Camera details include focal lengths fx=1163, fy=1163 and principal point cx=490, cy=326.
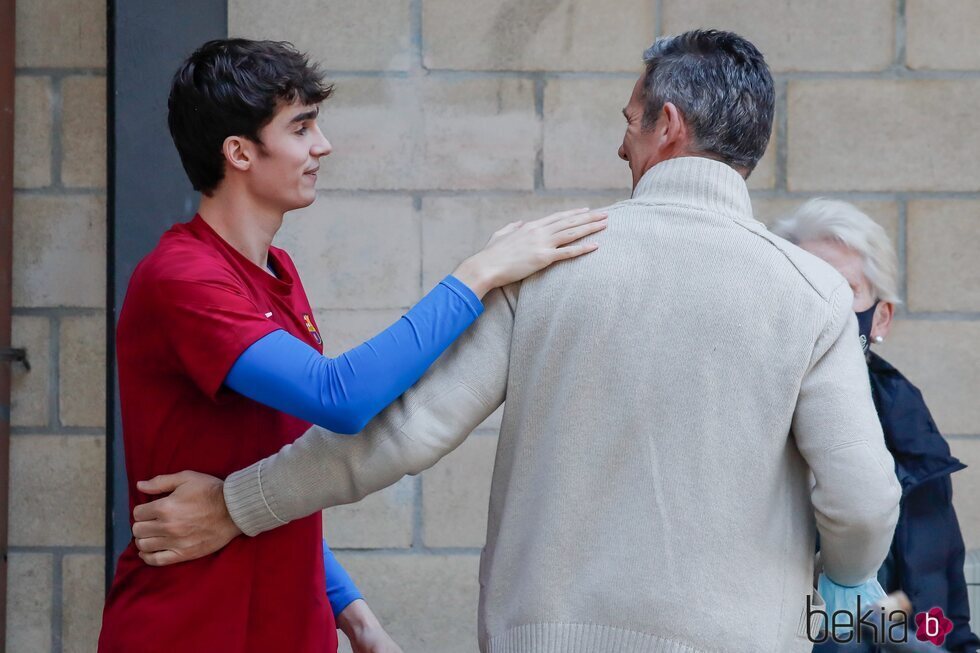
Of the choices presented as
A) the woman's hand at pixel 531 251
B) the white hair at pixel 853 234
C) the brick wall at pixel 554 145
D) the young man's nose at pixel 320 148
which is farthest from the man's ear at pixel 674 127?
the brick wall at pixel 554 145

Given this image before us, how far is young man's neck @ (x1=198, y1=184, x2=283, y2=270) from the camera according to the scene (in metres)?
1.86

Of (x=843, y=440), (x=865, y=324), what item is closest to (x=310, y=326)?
(x=843, y=440)

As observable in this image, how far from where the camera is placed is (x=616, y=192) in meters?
3.17

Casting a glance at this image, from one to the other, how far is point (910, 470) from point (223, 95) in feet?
4.60

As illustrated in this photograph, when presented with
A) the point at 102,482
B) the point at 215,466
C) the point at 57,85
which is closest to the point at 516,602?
the point at 215,466

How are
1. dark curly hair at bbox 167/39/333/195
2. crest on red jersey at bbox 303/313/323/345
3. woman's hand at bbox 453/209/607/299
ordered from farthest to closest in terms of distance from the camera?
1. crest on red jersey at bbox 303/313/323/345
2. dark curly hair at bbox 167/39/333/195
3. woman's hand at bbox 453/209/607/299

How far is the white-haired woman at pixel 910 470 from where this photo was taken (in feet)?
7.05

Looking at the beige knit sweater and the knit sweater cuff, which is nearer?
the beige knit sweater

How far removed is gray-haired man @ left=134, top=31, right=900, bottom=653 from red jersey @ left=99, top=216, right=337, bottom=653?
0.26 meters

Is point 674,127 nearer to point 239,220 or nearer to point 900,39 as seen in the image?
point 239,220

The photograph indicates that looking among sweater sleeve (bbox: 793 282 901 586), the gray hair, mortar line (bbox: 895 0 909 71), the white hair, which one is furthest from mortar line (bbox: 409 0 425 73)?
sweater sleeve (bbox: 793 282 901 586)

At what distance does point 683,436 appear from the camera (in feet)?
5.01

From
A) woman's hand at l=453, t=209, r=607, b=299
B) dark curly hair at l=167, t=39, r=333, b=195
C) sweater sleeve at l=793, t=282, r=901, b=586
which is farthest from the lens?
dark curly hair at l=167, t=39, r=333, b=195

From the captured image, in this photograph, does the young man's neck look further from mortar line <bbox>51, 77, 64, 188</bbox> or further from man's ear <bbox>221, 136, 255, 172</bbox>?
mortar line <bbox>51, 77, 64, 188</bbox>
